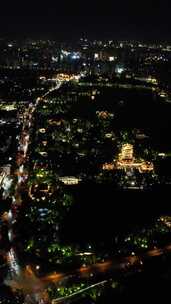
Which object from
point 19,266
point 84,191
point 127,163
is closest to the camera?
point 19,266

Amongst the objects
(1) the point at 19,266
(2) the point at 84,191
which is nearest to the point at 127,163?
(2) the point at 84,191

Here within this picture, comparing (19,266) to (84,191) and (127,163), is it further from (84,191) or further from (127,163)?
(127,163)

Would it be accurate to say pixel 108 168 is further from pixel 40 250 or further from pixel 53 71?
pixel 53 71

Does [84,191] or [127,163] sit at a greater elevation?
[84,191]

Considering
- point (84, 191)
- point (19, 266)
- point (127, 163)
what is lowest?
point (127, 163)

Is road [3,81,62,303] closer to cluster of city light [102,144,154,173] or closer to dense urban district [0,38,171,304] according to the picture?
dense urban district [0,38,171,304]

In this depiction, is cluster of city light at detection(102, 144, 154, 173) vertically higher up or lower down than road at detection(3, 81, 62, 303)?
lower down

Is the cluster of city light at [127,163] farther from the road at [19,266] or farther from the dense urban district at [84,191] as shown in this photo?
the road at [19,266]

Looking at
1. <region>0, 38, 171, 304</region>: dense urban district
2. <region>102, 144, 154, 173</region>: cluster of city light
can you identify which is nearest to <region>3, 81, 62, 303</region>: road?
<region>0, 38, 171, 304</region>: dense urban district
